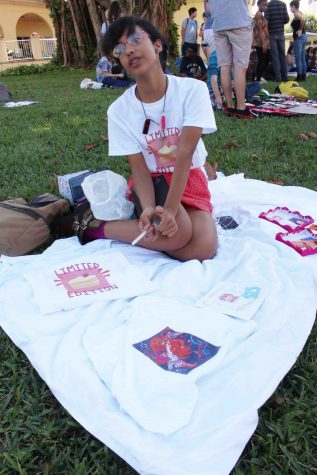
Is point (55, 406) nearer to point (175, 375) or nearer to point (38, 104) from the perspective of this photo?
point (175, 375)

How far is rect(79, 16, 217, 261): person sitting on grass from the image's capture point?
6.61 feet

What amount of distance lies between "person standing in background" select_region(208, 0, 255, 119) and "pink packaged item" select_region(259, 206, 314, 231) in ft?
8.76

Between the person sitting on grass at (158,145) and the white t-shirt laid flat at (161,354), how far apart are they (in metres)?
0.45

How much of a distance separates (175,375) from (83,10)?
46.5ft

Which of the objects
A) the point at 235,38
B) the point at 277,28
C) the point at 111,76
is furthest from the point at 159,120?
the point at 277,28

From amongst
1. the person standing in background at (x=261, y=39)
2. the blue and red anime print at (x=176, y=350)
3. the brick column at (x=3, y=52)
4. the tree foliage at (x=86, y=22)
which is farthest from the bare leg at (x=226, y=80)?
the brick column at (x=3, y=52)

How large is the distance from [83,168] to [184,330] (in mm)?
2245

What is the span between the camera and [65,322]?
1.69 metres

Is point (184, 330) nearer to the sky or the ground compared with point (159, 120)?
nearer to the ground

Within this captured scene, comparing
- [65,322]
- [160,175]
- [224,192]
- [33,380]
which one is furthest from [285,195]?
[33,380]

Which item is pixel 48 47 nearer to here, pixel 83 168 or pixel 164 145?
pixel 83 168

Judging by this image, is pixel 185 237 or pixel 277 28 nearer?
pixel 185 237

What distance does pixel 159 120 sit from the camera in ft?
7.24

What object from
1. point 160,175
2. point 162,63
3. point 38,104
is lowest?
Result: point 38,104
